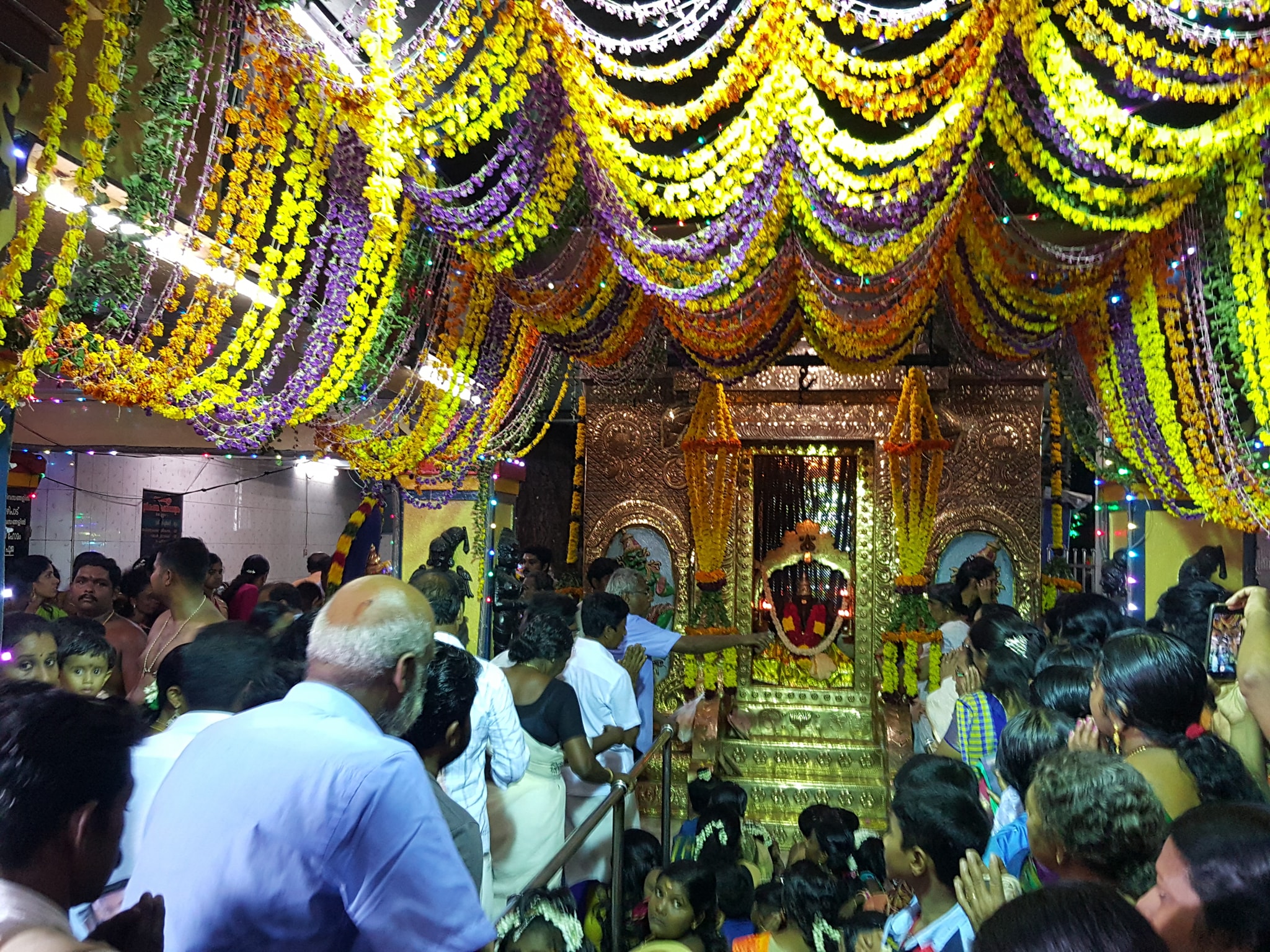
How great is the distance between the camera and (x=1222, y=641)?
8.81 feet

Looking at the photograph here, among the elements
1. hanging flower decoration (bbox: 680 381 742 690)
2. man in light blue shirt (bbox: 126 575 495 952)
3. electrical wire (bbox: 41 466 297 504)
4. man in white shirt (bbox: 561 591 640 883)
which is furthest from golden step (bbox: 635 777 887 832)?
man in light blue shirt (bbox: 126 575 495 952)

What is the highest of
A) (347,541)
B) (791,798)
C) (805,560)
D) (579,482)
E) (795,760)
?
(579,482)

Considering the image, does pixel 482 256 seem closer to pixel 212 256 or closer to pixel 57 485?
pixel 212 256

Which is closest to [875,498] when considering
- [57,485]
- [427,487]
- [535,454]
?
[427,487]

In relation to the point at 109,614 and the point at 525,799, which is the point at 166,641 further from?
the point at 525,799

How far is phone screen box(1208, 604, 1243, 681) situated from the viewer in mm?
2641

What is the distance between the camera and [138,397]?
339 centimetres

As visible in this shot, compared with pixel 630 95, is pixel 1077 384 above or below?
below

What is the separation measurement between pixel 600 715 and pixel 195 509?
697 centimetres

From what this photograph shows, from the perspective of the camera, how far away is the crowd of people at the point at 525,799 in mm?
1202

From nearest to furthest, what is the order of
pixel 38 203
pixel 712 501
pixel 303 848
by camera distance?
pixel 303 848, pixel 38 203, pixel 712 501

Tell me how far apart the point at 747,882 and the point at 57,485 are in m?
8.11

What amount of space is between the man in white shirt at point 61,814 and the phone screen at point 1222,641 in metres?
2.78

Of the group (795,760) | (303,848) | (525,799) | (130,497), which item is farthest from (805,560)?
(303,848)
